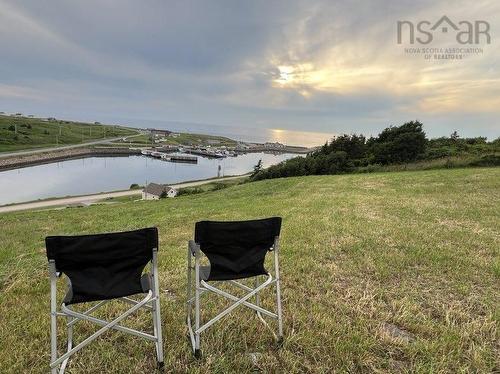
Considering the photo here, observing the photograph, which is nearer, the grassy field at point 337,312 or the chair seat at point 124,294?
the chair seat at point 124,294

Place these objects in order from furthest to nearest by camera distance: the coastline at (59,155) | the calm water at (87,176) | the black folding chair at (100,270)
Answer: the coastline at (59,155) → the calm water at (87,176) → the black folding chair at (100,270)

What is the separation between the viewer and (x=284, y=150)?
178750 mm

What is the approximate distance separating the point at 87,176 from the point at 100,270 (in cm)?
7180

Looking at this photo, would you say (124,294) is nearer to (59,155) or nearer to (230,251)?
(230,251)

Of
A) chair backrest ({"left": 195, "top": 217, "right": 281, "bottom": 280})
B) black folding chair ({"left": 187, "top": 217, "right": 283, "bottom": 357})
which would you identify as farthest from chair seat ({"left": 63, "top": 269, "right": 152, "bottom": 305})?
chair backrest ({"left": 195, "top": 217, "right": 281, "bottom": 280})

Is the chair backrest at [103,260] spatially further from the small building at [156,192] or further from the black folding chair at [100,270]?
the small building at [156,192]

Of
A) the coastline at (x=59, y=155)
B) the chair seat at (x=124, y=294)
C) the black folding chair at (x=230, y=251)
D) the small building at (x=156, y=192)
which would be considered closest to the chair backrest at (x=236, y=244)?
the black folding chair at (x=230, y=251)

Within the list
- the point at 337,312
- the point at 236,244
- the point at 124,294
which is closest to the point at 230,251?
the point at 236,244

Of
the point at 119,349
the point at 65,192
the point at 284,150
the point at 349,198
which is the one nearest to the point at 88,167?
the point at 65,192

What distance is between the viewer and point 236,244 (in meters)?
2.62

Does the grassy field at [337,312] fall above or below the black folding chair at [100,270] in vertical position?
below

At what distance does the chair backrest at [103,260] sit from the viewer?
2.19 m

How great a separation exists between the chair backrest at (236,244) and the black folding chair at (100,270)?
1.46 feet

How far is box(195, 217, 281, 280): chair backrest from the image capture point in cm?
253
